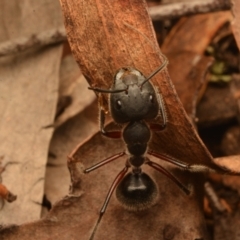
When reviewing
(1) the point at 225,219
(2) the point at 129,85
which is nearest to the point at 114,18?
(2) the point at 129,85

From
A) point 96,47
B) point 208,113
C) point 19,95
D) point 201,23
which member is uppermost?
point 96,47

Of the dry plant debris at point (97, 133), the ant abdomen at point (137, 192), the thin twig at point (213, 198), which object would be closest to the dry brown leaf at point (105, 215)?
the dry plant debris at point (97, 133)

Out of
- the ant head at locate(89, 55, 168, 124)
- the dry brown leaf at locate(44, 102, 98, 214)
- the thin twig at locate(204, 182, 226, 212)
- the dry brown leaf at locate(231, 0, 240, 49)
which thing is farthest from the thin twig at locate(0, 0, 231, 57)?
the thin twig at locate(204, 182, 226, 212)

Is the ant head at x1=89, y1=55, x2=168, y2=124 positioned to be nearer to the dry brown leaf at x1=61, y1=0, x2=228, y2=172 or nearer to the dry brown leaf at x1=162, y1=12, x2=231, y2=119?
the dry brown leaf at x1=61, y1=0, x2=228, y2=172

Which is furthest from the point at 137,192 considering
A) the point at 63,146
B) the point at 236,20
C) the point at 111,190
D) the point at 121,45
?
the point at 236,20

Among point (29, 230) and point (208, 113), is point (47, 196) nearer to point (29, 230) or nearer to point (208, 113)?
point (29, 230)

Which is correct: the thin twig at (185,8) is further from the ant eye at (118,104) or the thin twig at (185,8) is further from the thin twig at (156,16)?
the ant eye at (118,104)
